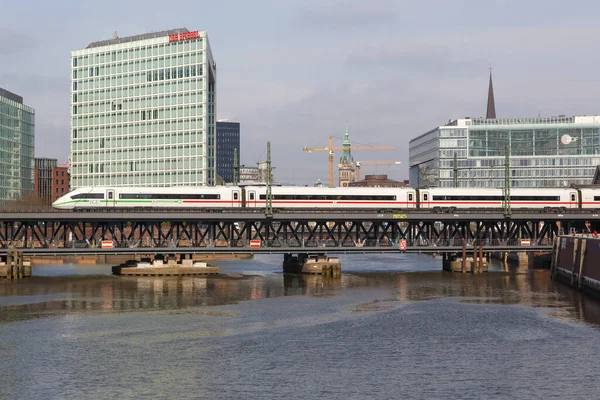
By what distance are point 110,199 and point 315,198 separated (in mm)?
28905

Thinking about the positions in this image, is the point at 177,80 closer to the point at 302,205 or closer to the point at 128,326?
the point at 302,205

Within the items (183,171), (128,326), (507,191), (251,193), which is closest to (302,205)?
(251,193)

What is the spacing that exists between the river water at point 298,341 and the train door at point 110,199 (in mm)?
15815

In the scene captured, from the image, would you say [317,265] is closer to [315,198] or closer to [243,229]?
[315,198]

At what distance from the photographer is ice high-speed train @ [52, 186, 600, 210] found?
116188 mm

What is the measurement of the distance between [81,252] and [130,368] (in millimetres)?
57809

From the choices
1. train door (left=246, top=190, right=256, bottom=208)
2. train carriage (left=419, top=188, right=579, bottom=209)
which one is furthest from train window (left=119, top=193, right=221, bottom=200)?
train carriage (left=419, top=188, right=579, bottom=209)

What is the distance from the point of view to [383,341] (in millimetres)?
63344

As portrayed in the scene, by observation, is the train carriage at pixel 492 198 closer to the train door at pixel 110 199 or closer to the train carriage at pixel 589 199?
the train carriage at pixel 589 199

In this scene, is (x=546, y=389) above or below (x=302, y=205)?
below

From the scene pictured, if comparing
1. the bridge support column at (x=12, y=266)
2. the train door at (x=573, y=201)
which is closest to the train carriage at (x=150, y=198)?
the bridge support column at (x=12, y=266)

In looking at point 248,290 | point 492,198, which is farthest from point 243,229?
point 492,198

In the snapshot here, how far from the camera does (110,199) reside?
116 meters

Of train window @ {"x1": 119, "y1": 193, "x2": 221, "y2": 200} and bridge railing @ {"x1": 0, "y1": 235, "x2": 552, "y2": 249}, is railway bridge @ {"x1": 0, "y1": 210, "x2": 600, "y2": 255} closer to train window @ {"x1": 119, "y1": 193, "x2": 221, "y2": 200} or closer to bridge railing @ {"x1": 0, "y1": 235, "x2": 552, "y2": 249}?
bridge railing @ {"x1": 0, "y1": 235, "x2": 552, "y2": 249}
